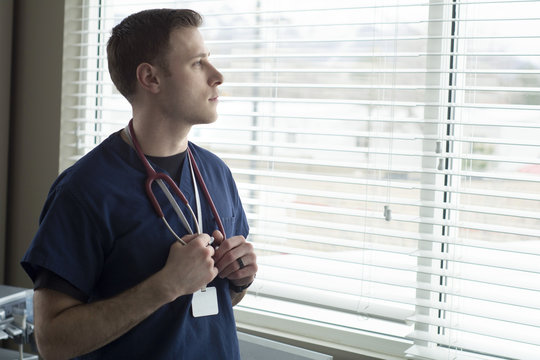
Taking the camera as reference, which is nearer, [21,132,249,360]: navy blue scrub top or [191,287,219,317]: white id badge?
[21,132,249,360]: navy blue scrub top

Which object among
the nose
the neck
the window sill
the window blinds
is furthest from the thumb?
the window sill

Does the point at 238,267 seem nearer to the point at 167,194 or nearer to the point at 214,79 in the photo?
the point at 167,194

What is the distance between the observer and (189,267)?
4.35 feet

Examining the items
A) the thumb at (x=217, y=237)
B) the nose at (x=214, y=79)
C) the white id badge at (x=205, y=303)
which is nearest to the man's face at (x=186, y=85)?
the nose at (x=214, y=79)

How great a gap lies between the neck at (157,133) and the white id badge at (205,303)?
13.9 inches

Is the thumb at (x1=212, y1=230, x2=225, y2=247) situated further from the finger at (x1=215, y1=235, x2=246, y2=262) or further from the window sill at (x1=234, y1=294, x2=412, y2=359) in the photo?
the window sill at (x1=234, y1=294, x2=412, y2=359)

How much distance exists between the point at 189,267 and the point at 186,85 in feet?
1.47

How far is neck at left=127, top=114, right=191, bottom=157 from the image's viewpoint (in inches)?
59.0

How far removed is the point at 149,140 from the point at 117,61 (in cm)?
22

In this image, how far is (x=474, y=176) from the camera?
179 centimetres

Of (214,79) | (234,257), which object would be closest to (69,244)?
(234,257)

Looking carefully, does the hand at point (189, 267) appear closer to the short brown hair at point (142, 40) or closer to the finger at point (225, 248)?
the finger at point (225, 248)

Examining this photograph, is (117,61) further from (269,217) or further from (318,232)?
(318,232)

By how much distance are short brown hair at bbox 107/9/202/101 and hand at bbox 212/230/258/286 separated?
444mm
